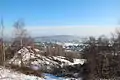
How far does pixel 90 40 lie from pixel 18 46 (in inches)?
410

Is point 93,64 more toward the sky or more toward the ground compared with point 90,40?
more toward the ground

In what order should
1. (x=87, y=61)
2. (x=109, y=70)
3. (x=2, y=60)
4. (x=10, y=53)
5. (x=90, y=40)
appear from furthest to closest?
(x=90, y=40) < (x=87, y=61) < (x=109, y=70) < (x=10, y=53) < (x=2, y=60)

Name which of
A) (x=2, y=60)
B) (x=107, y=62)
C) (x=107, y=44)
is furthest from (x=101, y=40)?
(x=2, y=60)

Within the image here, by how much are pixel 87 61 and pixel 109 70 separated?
12.0 feet

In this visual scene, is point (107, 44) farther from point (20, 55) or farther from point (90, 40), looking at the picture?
point (20, 55)

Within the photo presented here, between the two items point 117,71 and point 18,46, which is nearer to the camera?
point 117,71

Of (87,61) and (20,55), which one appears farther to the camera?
(87,61)

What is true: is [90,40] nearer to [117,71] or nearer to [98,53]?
[98,53]

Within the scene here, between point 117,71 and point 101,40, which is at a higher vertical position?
point 101,40

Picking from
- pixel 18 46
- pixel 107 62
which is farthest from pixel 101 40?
pixel 18 46

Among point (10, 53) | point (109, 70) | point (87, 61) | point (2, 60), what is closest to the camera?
point (2, 60)

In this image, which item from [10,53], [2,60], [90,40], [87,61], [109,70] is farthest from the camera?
[90,40]

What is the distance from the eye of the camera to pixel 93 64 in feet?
96.9

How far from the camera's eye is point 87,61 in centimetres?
3145
